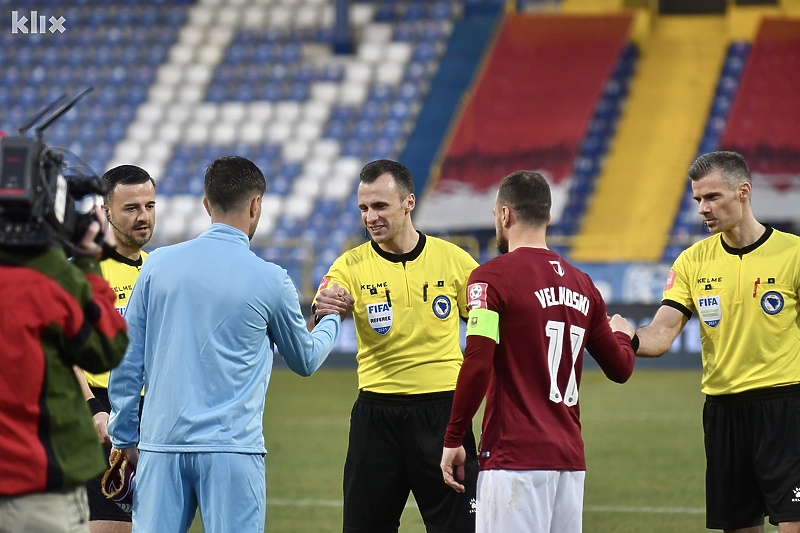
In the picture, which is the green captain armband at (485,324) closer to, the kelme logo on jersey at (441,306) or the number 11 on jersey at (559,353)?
the number 11 on jersey at (559,353)

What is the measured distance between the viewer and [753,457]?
229 inches

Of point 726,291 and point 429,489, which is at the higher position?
point 726,291

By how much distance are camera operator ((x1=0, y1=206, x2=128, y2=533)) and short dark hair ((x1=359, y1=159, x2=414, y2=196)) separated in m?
2.43

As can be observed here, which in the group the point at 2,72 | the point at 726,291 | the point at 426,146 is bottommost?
the point at 726,291

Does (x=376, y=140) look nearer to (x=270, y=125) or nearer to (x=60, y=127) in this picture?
(x=270, y=125)

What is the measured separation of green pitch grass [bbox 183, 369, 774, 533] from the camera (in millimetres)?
8781

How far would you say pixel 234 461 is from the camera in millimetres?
4680

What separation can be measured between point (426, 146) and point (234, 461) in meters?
21.9

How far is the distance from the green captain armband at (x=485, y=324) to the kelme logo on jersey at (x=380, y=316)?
142 cm

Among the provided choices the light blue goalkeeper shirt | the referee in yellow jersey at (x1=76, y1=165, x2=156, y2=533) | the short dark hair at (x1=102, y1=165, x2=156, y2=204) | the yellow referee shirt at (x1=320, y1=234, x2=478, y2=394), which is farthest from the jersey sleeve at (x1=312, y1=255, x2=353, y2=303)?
the light blue goalkeeper shirt

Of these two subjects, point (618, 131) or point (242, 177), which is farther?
point (618, 131)

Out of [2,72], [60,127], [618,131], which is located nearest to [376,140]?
[618,131]

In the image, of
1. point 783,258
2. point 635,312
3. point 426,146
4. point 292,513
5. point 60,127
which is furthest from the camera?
point 60,127

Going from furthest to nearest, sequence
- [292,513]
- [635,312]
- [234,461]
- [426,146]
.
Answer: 1. [426,146]
2. [635,312]
3. [292,513]
4. [234,461]
